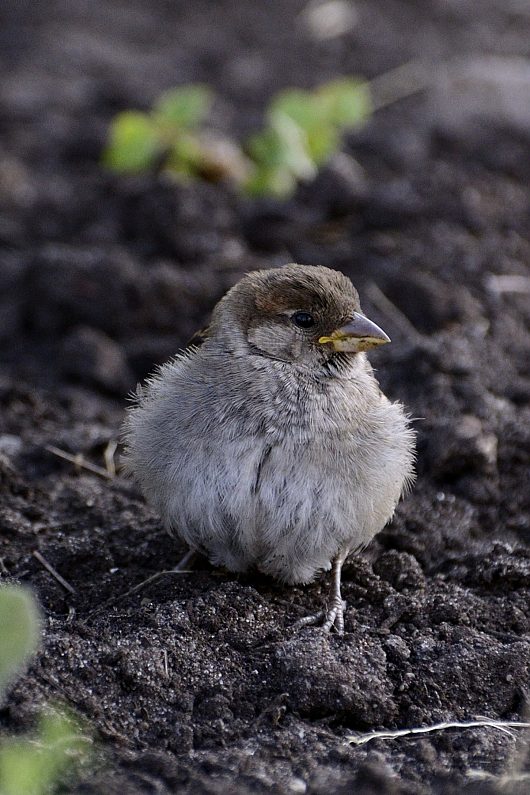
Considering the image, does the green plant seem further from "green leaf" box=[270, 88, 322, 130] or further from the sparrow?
"green leaf" box=[270, 88, 322, 130]

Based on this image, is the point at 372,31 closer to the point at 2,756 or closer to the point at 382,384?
the point at 382,384

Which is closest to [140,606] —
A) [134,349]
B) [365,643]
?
[365,643]

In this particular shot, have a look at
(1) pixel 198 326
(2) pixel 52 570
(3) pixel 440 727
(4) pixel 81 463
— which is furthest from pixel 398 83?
(3) pixel 440 727

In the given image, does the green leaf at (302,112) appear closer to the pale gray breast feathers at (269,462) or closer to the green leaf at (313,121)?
the green leaf at (313,121)

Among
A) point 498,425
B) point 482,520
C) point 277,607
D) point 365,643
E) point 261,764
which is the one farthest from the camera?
point 498,425

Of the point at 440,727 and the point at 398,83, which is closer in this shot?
the point at 440,727

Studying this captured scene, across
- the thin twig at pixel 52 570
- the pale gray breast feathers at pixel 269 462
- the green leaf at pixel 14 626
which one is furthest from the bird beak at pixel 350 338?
the green leaf at pixel 14 626

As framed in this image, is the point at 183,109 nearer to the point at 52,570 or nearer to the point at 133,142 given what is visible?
the point at 133,142
